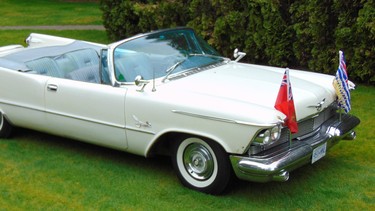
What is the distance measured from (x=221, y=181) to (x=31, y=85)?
2.45 m

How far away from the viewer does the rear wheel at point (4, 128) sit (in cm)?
658

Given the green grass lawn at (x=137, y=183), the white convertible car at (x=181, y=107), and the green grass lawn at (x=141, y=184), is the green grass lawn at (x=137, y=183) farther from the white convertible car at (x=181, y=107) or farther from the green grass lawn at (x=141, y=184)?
the white convertible car at (x=181, y=107)

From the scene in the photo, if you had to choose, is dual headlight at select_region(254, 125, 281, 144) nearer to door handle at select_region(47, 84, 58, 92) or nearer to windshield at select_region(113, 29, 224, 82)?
windshield at select_region(113, 29, 224, 82)

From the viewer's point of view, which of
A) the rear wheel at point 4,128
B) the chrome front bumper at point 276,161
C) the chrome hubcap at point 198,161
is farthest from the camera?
the rear wheel at point 4,128

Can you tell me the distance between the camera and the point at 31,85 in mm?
6074

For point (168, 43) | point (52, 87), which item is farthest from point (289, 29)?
point (52, 87)

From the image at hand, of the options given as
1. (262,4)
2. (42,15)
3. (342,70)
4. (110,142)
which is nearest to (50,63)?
(110,142)

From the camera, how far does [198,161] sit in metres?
5.04

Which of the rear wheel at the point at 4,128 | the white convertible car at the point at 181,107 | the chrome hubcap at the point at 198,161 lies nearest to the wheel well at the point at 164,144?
the white convertible car at the point at 181,107

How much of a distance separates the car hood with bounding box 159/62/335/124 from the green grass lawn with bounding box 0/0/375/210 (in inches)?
28.2

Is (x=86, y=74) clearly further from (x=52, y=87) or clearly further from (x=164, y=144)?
(x=164, y=144)

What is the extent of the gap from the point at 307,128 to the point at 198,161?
A: 1055mm

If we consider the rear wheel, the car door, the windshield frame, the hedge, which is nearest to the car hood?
the windshield frame

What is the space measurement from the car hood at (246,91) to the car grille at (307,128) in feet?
0.34
